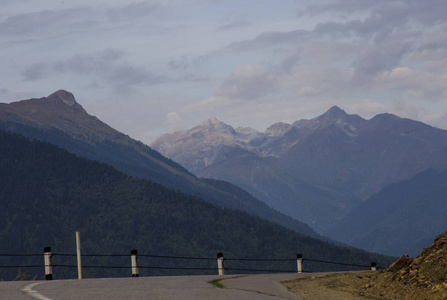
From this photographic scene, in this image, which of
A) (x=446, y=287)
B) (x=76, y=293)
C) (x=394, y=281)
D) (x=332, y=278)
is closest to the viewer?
(x=76, y=293)

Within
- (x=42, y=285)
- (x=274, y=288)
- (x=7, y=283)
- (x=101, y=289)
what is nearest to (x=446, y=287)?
(x=274, y=288)

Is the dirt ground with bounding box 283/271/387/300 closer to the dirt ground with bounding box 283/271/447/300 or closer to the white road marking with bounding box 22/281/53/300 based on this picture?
the dirt ground with bounding box 283/271/447/300

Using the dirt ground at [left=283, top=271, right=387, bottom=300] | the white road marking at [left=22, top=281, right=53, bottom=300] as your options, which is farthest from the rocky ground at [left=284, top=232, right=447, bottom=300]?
the white road marking at [left=22, top=281, right=53, bottom=300]

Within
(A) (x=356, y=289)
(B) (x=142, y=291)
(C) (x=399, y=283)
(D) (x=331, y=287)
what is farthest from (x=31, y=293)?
Answer: (C) (x=399, y=283)

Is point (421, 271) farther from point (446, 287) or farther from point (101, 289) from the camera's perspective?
point (101, 289)

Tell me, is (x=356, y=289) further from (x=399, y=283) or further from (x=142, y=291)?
(x=142, y=291)

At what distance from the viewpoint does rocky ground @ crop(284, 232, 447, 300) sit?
23.7m

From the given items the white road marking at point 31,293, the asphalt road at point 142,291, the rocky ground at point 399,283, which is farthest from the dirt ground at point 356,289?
the white road marking at point 31,293

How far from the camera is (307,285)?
91.4ft

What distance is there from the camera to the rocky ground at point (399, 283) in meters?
23.7

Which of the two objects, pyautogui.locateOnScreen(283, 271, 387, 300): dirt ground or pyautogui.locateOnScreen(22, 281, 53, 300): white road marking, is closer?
pyautogui.locateOnScreen(22, 281, 53, 300): white road marking

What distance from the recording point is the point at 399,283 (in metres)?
26.2

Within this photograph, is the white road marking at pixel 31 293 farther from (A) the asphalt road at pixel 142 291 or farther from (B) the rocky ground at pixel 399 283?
(B) the rocky ground at pixel 399 283

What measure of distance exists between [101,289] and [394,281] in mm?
10742
